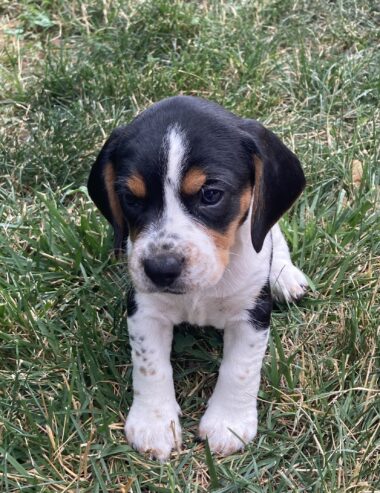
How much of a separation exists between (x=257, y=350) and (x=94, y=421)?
0.96 metres

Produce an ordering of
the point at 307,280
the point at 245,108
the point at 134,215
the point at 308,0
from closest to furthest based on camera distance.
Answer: the point at 134,215 → the point at 307,280 → the point at 245,108 → the point at 308,0

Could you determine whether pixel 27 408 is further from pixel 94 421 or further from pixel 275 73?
pixel 275 73

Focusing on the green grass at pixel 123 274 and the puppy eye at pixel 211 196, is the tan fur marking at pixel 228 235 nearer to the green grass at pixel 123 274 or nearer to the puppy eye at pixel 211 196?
the puppy eye at pixel 211 196

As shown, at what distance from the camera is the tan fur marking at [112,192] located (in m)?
3.99

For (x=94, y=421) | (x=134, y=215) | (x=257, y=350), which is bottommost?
(x=94, y=421)

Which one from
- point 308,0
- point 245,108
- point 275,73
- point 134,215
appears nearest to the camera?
point 134,215

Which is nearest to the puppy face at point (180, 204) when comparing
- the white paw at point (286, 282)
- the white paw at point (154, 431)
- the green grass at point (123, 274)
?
the white paw at point (154, 431)

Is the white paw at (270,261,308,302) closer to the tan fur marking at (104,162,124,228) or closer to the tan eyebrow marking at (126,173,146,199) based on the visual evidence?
the tan fur marking at (104,162,124,228)

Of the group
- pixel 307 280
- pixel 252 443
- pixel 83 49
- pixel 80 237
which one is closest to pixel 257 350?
pixel 252 443

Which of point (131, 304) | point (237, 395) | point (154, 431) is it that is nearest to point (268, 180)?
point (131, 304)

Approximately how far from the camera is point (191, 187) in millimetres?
3568

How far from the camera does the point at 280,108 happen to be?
6.51m

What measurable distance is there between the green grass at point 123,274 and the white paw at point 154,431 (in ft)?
0.22

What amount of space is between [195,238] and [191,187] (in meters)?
0.24
